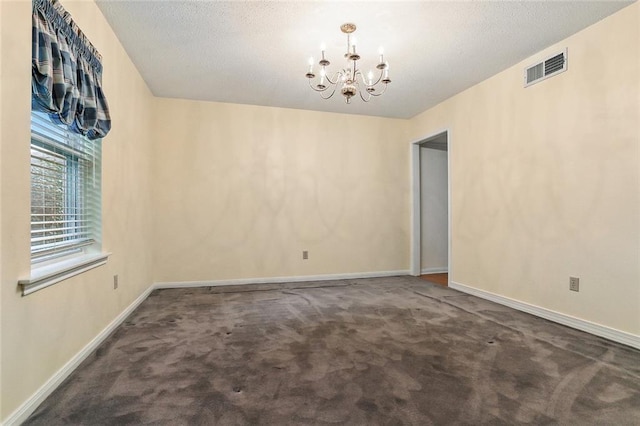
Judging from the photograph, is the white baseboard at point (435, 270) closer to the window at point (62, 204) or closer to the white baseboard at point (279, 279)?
the white baseboard at point (279, 279)

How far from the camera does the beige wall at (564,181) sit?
243 cm

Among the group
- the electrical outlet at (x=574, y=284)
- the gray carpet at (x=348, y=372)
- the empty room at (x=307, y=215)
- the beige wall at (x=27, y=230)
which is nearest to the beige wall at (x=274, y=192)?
the empty room at (x=307, y=215)

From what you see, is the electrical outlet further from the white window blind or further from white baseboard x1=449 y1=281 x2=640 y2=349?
the white window blind

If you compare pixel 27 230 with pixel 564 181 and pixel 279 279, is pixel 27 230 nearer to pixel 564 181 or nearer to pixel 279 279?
pixel 279 279

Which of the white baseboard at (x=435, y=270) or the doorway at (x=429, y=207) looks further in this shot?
the white baseboard at (x=435, y=270)

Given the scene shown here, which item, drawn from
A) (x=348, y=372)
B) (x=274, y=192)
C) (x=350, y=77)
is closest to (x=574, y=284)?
(x=348, y=372)

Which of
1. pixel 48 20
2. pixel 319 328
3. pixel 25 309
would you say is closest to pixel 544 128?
pixel 319 328

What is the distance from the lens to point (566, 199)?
283 centimetres

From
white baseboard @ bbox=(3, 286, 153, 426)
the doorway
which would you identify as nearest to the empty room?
white baseboard @ bbox=(3, 286, 153, 426)

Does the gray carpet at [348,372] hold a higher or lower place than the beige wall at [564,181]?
lower

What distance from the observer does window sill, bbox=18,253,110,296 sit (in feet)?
5.10

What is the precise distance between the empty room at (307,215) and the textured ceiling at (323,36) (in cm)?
3

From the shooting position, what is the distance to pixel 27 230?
1571mm

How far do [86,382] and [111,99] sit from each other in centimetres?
218
